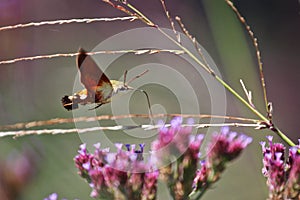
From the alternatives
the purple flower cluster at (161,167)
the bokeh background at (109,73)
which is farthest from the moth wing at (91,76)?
the bokeh background at (109,73)

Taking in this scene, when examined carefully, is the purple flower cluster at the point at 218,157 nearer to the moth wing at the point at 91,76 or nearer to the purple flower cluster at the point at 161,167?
the purple flower cluster at the point at 161,167

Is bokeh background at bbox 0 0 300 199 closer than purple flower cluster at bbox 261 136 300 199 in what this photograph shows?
No

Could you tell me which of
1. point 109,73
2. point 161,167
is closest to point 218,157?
point 161,167

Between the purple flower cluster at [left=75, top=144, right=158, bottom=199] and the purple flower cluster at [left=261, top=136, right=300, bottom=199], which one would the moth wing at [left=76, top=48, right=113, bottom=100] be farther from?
the purple flower cluster at [left=261, top=136, right=300, bottom=199]

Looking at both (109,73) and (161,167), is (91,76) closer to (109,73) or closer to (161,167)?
(161,167)

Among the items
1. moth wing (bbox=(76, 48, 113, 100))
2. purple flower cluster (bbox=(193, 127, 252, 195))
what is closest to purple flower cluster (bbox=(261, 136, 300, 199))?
purple flower cluster (bbox=(193, 127, 252, 195))

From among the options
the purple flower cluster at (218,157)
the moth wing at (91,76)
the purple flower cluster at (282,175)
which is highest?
the moth wing at (91,76)
